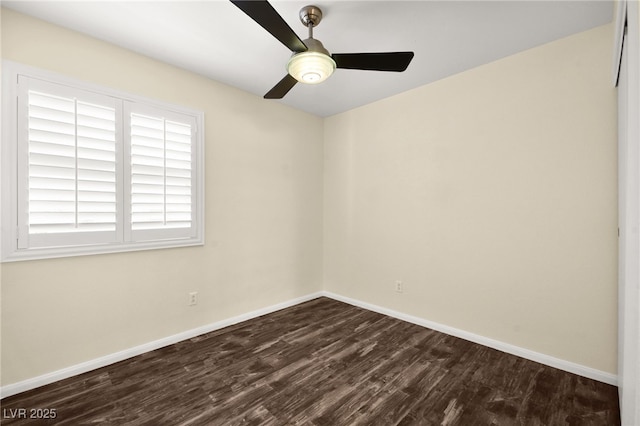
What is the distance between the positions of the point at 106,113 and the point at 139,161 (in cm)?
42

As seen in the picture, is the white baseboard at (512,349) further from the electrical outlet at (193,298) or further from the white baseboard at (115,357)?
the electrical outlet at (193,298)

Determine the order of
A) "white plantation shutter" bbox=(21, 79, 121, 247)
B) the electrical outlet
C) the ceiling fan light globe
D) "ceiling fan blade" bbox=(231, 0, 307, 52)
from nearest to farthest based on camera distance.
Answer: "ceiling fan blade" bbox=(231, 0, 307, 52) < the ceiling fan light globe < "white plantation shutter" bbox=(21, 79, 121, 247) < the electrical outlet

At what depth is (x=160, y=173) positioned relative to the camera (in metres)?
2.59

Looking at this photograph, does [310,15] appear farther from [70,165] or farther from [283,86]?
[70,165]

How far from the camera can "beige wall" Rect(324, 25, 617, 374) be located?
2129 mm

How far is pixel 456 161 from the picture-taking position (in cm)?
285

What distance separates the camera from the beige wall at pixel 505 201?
6.98ft

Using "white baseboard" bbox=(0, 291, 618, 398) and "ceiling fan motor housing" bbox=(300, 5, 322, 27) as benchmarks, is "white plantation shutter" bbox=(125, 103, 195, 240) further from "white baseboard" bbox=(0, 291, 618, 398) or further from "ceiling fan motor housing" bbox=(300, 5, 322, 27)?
"ceiling fan motor housing" bbox=(300, 5, 322, 27)

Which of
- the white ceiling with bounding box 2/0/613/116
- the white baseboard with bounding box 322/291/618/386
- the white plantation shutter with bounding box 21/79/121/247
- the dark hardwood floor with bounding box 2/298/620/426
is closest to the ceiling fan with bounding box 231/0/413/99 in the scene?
the white ceiling with bounding box 2/0/613/116

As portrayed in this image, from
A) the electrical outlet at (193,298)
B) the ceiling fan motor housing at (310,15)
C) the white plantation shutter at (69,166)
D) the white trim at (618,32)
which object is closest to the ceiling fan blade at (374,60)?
the ceiling fan motor housing at (310,15)

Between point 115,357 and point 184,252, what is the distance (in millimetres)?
988

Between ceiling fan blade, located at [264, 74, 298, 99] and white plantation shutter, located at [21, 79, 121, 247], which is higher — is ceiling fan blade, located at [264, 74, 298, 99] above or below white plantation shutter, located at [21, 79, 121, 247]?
above

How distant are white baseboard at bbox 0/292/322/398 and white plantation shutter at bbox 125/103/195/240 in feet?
3.18

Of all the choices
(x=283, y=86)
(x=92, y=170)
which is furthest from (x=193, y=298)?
(x=283, y=86)
